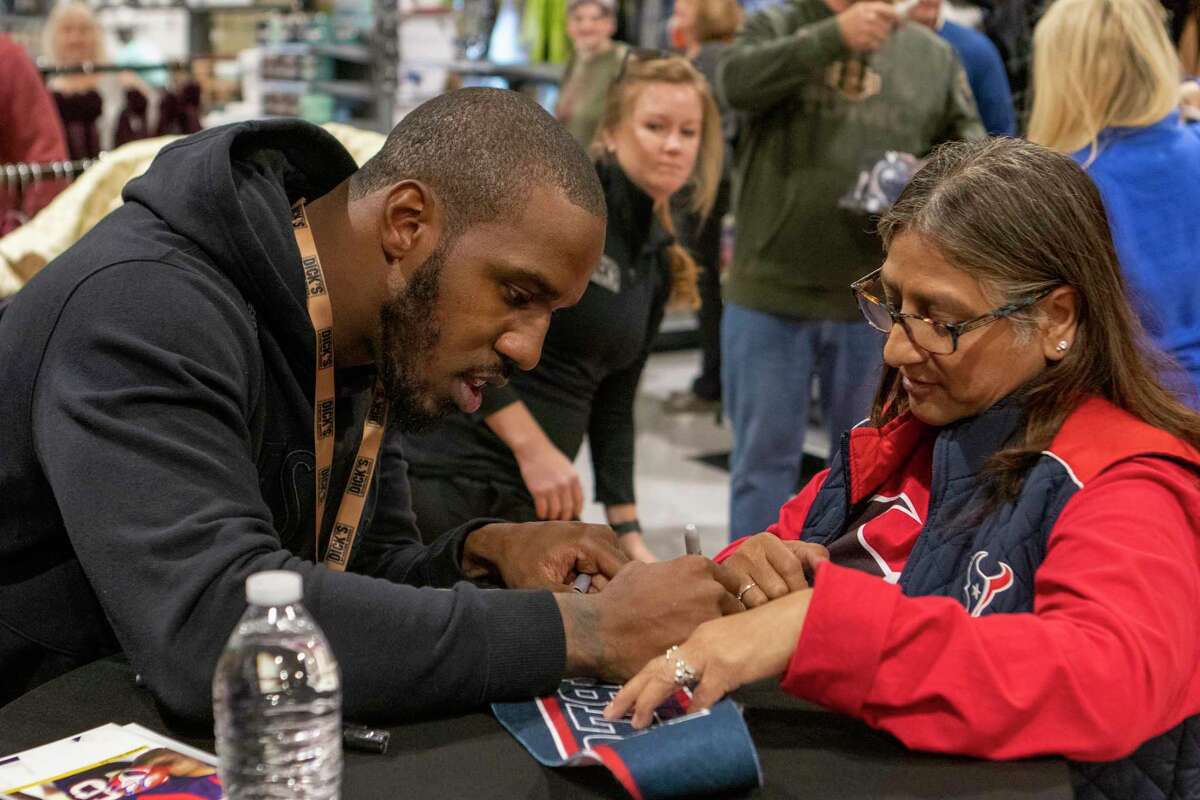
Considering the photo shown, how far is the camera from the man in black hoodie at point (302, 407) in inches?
52.2

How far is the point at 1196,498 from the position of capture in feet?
4.64

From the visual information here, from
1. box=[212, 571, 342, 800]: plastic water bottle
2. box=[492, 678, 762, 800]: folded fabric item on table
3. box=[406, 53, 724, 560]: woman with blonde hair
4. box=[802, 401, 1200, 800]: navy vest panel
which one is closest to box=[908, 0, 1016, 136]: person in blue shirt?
box=[406, 53, 724, 560]: woman with blonde hair

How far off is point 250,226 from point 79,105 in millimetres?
3634

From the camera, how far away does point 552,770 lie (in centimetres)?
126

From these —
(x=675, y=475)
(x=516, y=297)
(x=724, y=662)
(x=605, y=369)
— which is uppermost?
(x=516, y=297)

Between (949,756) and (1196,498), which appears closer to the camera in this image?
(949,756)

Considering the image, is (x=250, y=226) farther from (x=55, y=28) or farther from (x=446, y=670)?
(x=55, y=28)

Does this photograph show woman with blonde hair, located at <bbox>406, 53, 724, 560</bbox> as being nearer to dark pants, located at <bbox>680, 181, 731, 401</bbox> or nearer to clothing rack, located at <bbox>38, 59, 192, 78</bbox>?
clothing rack, located at <bbox>38, 59, 192, 78</bbox>

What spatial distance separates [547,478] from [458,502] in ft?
0.73

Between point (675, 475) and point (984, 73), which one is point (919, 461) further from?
point (675, 475)

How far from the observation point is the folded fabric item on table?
1176 millimetres

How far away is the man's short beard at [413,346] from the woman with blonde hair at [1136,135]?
5.63 ft

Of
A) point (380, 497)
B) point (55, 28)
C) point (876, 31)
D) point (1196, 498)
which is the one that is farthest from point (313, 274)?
point (55, 28)

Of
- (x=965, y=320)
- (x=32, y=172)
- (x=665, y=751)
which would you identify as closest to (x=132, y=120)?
(x=32, y=172)
